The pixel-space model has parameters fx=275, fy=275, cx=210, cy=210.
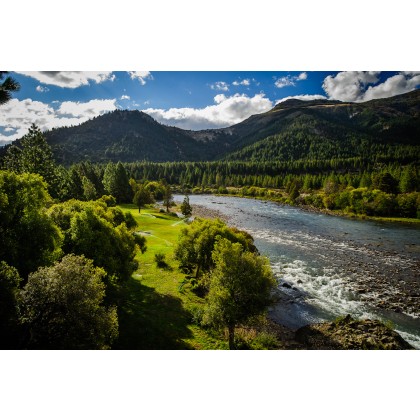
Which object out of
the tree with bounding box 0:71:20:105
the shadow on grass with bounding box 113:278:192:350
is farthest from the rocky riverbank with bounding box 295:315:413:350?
the tree with bounding box 0:71:20:105

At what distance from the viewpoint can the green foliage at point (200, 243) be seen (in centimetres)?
2600

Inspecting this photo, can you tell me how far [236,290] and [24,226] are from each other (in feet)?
36.6

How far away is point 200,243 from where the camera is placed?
85.1 feet

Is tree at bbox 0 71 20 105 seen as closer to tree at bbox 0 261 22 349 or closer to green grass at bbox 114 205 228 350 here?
tree at bbox 0 261 22 349

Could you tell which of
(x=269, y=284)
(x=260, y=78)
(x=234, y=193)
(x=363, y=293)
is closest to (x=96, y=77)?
(x=260, y=78)

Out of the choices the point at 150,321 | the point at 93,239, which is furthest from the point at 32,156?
the point at 150,321

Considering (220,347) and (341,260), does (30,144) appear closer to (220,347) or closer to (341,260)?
(220,347)

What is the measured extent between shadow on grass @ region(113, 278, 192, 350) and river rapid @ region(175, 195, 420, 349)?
28.3 ft

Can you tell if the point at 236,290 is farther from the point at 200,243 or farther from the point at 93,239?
the point at 200,243

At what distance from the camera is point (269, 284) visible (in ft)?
52.8

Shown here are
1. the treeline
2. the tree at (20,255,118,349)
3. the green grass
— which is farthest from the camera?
the treeline

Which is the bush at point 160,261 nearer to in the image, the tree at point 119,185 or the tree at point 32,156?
the tree at point 32,156

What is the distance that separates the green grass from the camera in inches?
619

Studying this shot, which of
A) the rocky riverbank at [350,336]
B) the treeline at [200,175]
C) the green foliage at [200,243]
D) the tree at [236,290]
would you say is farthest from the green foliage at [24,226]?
the treeline at [200,175]
